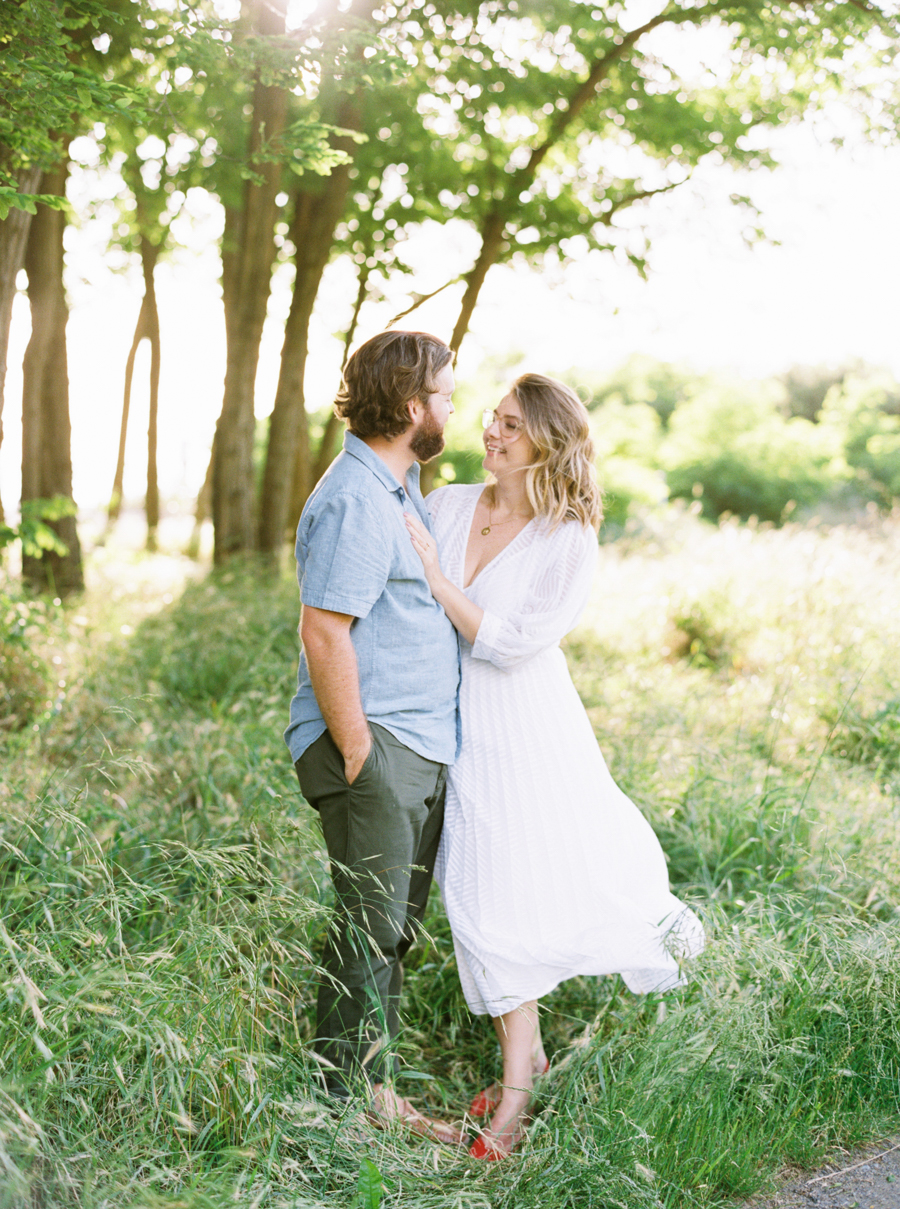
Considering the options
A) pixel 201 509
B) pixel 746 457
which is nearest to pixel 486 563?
pixel 201 509

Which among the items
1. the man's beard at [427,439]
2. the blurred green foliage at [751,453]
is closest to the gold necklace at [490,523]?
the man's beard at [427,439]

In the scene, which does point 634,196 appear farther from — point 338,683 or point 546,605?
point 338,683

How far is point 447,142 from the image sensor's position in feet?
31.7

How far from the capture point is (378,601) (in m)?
2.66

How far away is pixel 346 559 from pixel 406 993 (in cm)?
167

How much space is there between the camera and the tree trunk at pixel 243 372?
824 centimetres

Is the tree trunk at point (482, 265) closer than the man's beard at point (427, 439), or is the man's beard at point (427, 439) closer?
the man's beard at point (427, 439)

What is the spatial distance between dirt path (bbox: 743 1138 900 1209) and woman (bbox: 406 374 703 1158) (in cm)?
60

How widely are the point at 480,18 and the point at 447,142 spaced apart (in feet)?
5.05

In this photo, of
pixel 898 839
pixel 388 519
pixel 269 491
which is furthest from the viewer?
pixel 269 491

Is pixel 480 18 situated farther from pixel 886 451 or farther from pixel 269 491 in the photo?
pixel 886 451

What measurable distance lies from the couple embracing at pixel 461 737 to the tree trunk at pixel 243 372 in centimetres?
588

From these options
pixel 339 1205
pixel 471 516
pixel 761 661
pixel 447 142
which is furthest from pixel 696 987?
pixel 447 142

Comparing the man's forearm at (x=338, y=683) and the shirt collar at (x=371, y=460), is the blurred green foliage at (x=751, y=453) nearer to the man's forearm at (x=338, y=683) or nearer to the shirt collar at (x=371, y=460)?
the shirt collar at (x=371, y=460)
